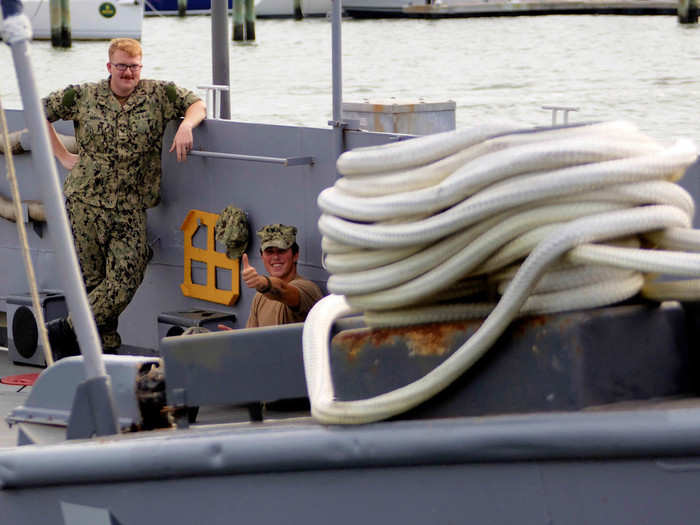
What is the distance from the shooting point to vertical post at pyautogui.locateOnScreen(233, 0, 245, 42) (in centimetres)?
4022

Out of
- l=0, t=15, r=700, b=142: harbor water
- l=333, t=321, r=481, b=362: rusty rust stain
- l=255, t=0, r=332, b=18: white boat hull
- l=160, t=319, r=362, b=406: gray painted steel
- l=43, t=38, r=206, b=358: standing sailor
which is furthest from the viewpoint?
l=255, t=0, r=332, b=18: white boat hull

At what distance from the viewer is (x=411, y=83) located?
30.4 m

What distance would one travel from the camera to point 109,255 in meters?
6.53

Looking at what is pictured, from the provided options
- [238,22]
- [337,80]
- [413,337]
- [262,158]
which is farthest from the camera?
[238,22]

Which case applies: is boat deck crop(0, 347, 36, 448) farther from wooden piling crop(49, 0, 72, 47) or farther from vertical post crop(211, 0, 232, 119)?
wooden piling crop(49, 0, 72, 47)

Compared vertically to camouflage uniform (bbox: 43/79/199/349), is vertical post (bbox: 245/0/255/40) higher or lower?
lower

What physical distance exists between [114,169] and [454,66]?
2976 cm

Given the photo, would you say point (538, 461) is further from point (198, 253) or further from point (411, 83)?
point (411, 83)

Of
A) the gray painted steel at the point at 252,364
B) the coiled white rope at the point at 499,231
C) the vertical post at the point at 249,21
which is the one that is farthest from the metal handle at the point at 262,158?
the vertical post at the point at 249,21

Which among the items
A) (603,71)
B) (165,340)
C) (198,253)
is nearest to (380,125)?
(198,253)

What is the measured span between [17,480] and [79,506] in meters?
0.16

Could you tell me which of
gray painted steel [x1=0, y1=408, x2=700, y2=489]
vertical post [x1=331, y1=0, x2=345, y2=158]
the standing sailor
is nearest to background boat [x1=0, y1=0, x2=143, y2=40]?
the standing sailor

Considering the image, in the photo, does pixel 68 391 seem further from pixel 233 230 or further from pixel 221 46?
pixel 221 46

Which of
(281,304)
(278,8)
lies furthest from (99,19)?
(281,304)
